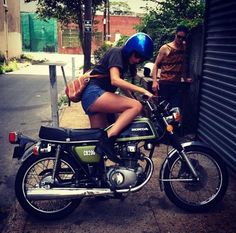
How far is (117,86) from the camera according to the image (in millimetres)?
3809

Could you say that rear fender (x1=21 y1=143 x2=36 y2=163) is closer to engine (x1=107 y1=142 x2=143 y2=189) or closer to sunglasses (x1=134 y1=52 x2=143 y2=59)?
engine (x1=107 y1=142 x2=143 y2=189)

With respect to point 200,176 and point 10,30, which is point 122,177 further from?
point 10,30

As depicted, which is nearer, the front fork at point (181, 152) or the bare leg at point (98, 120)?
the front fork at point (181, 152)

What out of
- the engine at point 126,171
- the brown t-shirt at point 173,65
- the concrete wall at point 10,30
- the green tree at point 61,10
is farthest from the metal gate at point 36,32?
the engine at point 126,171

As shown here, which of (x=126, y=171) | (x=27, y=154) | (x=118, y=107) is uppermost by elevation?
(x=118, y=107)

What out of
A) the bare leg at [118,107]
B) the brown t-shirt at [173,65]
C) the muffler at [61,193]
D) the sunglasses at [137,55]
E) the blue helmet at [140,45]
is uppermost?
the blue helmet at [140,45]

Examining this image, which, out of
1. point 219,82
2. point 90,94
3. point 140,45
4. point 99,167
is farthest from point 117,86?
point 219,82

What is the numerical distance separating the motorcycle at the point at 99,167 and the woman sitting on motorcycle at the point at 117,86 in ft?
0.34

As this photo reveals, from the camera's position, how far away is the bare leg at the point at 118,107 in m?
3.71

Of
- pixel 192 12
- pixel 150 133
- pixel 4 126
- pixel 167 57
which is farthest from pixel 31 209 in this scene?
pixel 192 12

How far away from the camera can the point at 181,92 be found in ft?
22.4

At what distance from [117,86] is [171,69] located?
2.94 metres

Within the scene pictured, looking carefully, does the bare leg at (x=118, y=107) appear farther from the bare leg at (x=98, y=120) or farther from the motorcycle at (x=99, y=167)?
the bare leg at (x=98, y=120)

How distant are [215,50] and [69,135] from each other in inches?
139
